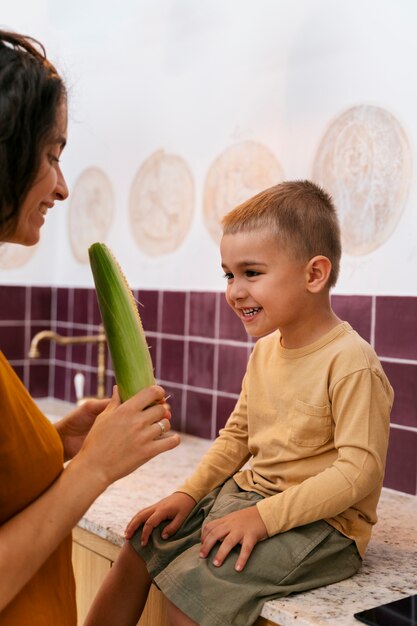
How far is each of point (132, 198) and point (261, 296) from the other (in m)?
1.43

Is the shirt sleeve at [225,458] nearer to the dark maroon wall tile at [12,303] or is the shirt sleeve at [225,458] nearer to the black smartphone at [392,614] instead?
the black smartphone at [392,614]

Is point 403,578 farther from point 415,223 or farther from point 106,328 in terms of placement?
point 415,223

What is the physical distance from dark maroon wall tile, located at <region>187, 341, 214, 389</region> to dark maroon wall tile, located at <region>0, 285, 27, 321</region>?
2.77ft

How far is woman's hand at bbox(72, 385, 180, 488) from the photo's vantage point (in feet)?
3.25

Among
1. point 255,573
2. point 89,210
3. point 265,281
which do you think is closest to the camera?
point 255,573

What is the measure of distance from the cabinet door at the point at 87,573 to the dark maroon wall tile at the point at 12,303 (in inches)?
53.1

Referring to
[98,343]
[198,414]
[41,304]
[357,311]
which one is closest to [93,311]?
[98,343]

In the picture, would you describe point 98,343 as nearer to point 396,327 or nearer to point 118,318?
point 396,327

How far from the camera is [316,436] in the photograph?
127 centimetres

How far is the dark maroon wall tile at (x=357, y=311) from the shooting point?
6.03 feet

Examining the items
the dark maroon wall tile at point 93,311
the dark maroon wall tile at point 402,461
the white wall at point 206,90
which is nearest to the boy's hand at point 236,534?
the dark maroon wall tile at point 402,461

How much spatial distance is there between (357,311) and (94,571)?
0.87m

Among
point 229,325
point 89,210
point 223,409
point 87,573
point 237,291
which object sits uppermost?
point 89,210

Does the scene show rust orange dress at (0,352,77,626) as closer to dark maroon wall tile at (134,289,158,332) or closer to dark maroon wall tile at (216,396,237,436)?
dark maroon wall tile at (216,396,237,436)
